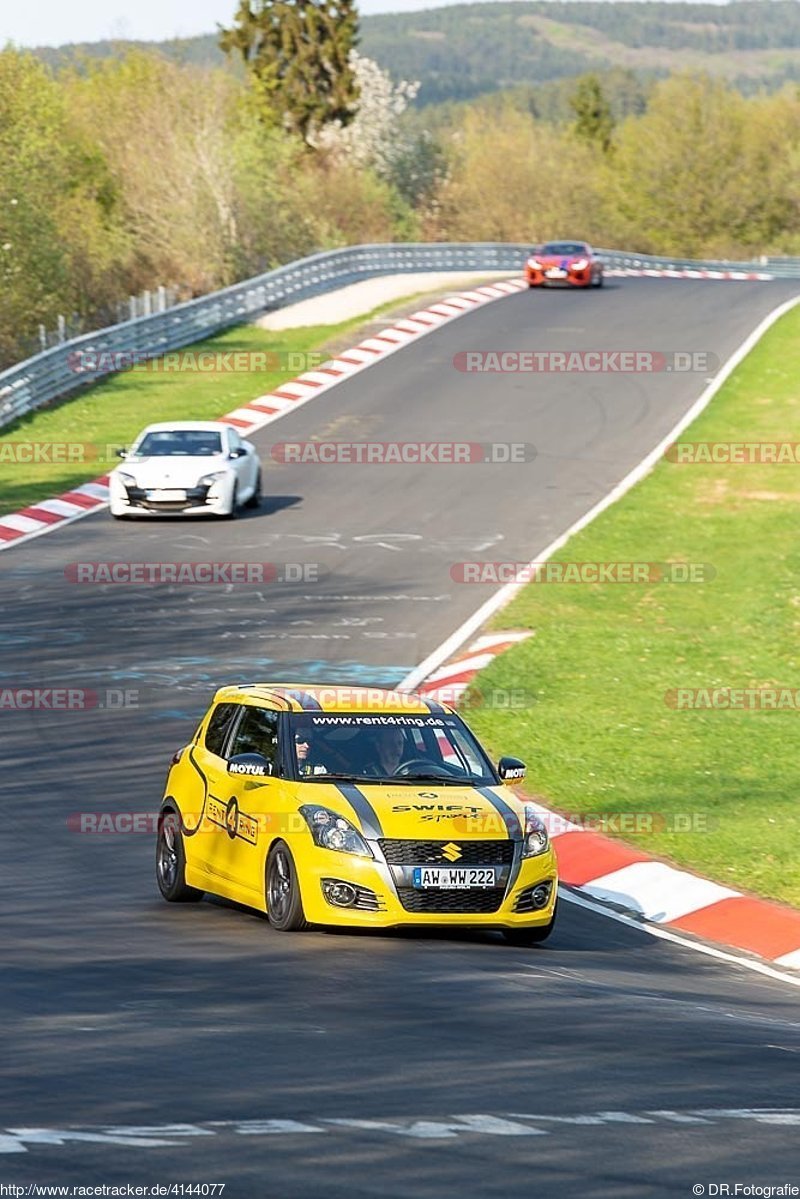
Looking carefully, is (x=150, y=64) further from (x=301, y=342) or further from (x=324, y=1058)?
(x=324, y=1058)

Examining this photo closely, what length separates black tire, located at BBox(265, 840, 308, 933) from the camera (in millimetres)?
12477

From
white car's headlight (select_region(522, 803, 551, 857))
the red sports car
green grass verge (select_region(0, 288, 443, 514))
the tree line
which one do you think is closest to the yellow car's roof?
white car's headlight (select_region(522, 803, 551, 857))

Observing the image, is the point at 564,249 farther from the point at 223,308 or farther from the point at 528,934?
the point at 528,934

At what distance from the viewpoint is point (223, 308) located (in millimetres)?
50469

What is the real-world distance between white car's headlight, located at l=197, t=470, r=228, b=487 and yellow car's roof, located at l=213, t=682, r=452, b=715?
1663cm

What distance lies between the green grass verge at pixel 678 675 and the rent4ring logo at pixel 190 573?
319 cm

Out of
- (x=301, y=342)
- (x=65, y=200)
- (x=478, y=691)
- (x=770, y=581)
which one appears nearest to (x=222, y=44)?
(x=65, y=200)

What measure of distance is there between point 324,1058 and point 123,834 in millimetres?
6959

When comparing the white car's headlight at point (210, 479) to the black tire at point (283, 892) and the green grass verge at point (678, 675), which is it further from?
the black tire at point (283, 892)

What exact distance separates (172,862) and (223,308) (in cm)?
3770

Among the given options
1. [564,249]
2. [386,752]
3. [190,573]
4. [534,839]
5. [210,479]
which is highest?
[564,249]

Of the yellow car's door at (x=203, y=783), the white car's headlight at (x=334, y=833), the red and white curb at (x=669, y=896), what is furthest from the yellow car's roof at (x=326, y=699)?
the red and white curb at (x=669, y=896)

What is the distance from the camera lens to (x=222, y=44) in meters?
78.9

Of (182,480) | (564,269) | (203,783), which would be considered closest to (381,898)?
(203,783)
